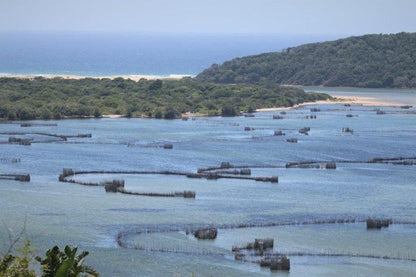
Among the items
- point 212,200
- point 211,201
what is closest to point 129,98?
point 212,200

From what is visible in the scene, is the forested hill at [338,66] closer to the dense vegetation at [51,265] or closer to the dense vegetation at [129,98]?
the dense vegetation at [129,98]

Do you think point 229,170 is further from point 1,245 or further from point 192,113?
point 192,113

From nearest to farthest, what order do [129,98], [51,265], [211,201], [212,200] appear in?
[51,265] → [211,201] → [212,200] → [129,98]

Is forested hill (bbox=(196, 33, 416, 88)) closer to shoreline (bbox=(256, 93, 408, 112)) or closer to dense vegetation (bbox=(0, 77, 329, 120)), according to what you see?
shoreline (bbox=(256, 93, 408, 112))

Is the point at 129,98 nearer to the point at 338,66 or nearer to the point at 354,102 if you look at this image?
the point at 354,102

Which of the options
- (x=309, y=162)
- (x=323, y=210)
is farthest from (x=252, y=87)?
(x=323, y=210)

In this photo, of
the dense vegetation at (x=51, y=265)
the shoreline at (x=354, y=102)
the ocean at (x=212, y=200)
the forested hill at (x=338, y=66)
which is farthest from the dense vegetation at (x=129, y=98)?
the dense vegetation at (x=51, y=265)

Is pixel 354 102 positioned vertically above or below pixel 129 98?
below
